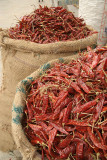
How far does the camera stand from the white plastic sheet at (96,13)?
311 centimetres

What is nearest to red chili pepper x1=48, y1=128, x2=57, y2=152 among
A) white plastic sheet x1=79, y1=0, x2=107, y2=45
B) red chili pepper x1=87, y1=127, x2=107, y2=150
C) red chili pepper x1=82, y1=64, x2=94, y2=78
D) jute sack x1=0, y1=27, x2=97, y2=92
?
red chili pepper x1=87, y1=127, x2=107, y2=150

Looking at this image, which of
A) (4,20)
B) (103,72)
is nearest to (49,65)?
(103,72)

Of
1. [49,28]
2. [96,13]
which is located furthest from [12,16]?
[49,28]

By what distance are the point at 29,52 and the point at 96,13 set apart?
186 cm

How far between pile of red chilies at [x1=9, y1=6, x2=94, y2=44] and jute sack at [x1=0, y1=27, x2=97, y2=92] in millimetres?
130

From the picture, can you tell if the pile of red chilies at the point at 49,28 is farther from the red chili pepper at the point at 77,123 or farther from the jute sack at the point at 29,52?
the red chili pepper at the point at 77,123

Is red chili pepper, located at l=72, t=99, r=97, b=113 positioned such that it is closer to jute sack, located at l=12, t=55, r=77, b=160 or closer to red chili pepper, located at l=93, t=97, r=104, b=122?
red chili pepper, located at l=93, t=97, r=104, b=122

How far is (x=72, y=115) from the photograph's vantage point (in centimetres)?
123

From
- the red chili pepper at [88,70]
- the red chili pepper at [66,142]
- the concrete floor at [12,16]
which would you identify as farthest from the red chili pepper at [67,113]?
the concrete floor at [12,16]

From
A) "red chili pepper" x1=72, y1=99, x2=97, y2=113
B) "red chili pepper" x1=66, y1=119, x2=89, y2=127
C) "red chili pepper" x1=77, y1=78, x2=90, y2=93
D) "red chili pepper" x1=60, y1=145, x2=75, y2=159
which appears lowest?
"red chili pepper" x1=60, y1=145, x2=75, y2=159

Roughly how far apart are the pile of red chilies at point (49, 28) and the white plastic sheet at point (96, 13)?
108 centimetres

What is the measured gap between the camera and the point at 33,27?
6.72 ft

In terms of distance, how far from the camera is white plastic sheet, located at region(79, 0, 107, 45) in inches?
123

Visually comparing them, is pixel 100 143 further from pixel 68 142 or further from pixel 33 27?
pixel 33 27
